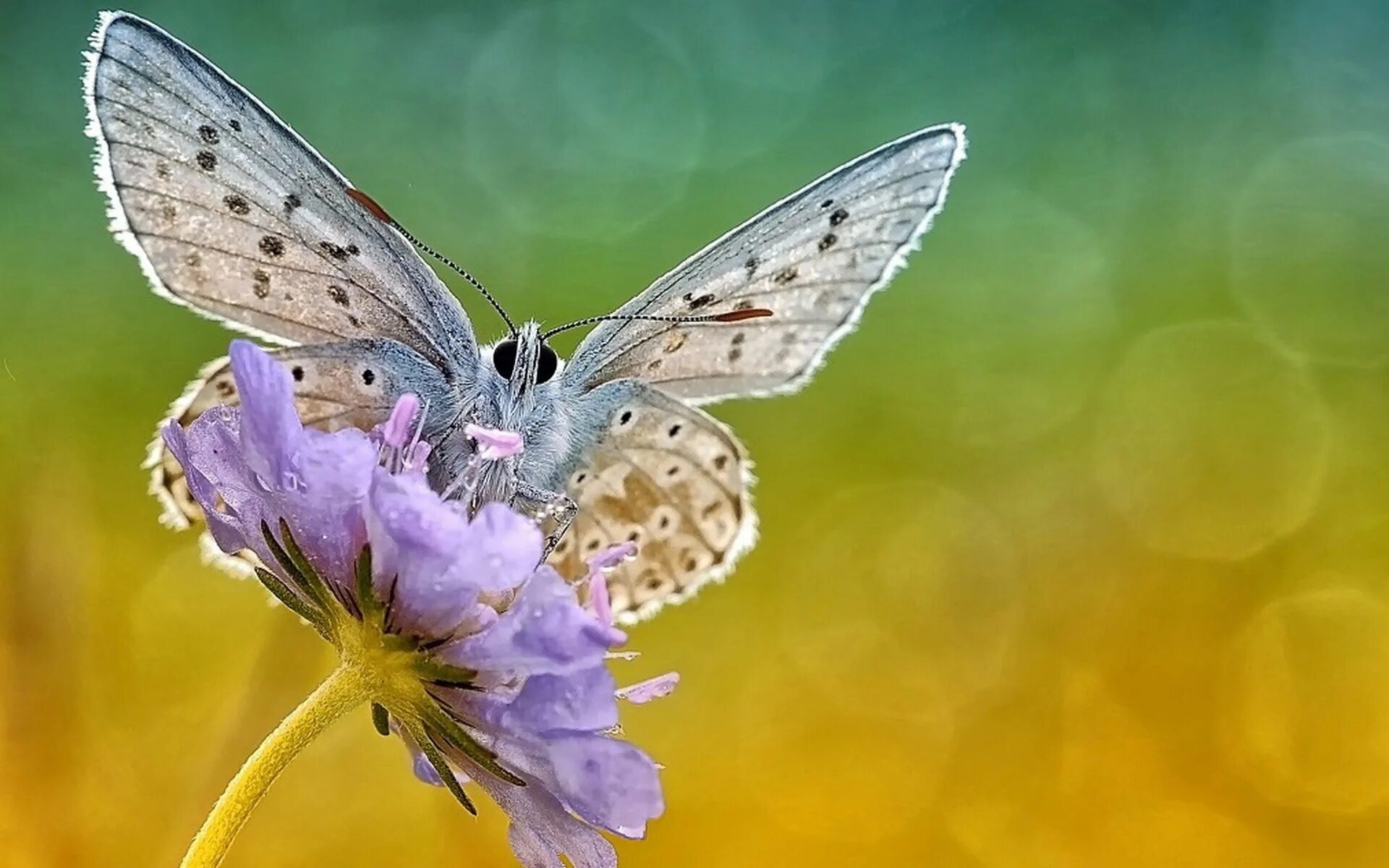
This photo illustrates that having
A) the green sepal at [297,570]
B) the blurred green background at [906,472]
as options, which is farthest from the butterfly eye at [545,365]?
the blurred green background at [906,472]

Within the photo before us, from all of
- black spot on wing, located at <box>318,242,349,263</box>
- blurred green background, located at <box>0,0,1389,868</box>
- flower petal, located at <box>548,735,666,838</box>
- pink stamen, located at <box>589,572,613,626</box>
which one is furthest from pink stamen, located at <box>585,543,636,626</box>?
blurred green background, located at <box>0,0,1389,868</box>

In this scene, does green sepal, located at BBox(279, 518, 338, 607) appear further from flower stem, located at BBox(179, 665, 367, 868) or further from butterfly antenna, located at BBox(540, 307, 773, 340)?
butterfly antenna, located at BBox(540, 307, 773, 340)

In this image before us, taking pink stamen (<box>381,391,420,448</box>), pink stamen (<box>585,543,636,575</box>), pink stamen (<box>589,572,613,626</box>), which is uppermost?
pink stamen (<box>381,391,420,448</box>)

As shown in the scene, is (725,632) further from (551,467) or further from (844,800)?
(551,467)

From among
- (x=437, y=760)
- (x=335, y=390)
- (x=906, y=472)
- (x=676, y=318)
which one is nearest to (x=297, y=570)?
(x=437, y=760)

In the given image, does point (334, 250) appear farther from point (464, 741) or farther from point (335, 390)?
point (464, 741)

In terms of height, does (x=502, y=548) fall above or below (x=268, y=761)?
above

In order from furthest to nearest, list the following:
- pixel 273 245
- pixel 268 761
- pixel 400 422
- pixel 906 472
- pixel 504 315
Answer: pixel 906 472 < pixel 504 315 < pixel 273 245 < pixel 400 422 < pixel 268 761
